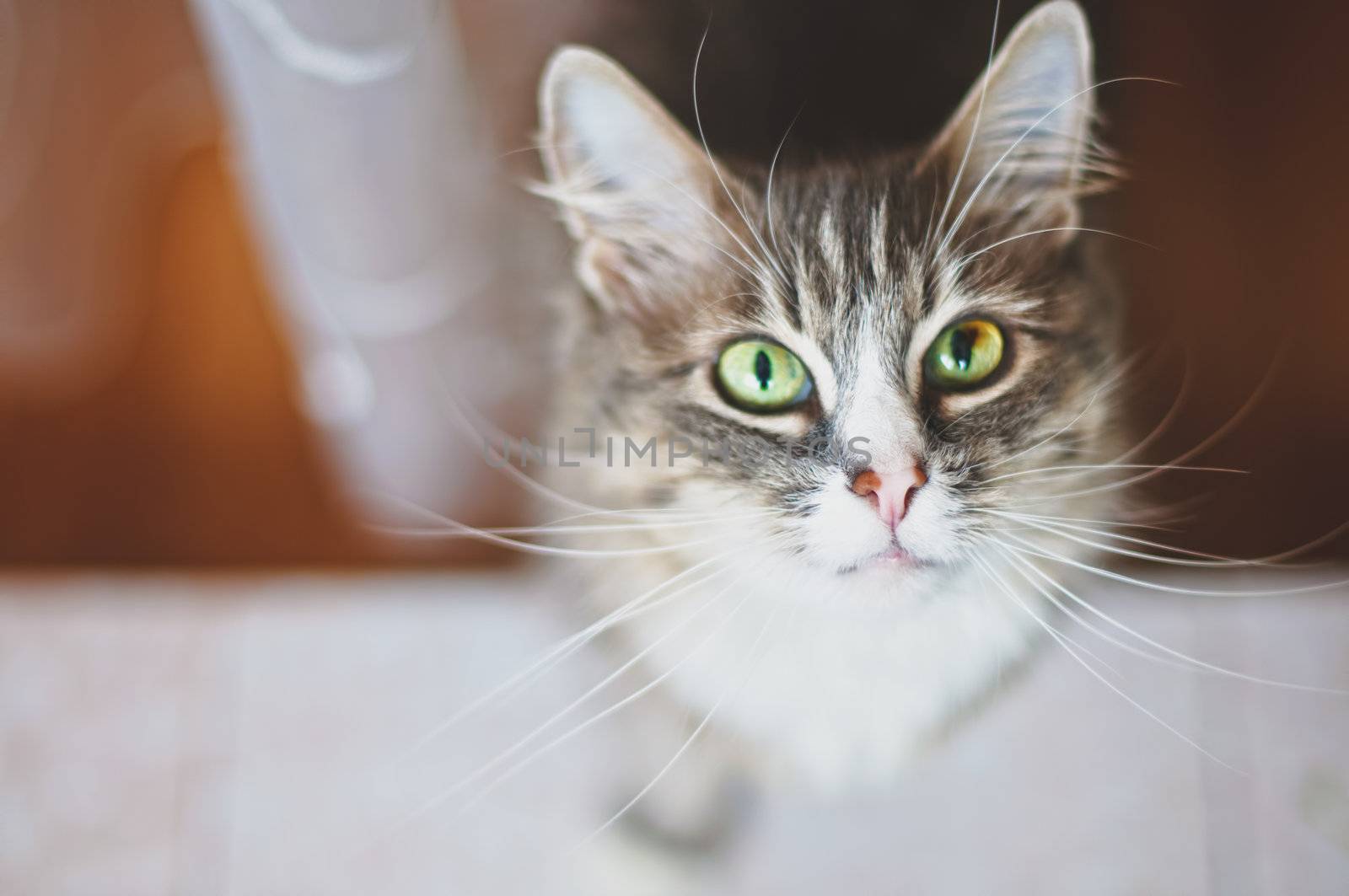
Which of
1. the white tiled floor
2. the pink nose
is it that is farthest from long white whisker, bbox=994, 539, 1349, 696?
the pink nose

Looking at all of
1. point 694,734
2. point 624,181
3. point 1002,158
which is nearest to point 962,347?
point 1002,158

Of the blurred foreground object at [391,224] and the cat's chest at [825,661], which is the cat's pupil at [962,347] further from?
the blurred foreground object at [391,224]

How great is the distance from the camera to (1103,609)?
0.61m

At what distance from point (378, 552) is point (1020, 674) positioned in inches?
26.0

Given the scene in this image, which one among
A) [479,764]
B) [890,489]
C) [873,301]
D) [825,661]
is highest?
[873,301]

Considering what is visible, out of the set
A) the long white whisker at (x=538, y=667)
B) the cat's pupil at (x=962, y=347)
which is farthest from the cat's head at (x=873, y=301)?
the long white whisker at (x=538, y=667)

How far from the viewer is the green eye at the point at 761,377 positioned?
51cm

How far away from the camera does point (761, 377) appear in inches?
20.5

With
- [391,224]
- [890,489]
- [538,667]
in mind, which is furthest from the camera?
[391,224]

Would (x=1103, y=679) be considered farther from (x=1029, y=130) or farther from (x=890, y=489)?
(x=1029, y=130)

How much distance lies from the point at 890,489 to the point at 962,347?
0.10m

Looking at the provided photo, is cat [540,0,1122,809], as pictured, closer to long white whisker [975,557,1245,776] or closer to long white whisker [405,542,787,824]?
long white whisker [975,557,1245,776]

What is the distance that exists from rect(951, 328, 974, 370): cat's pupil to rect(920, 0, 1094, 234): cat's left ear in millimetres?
70

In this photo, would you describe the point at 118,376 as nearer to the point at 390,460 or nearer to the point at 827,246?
the point at 390,460
